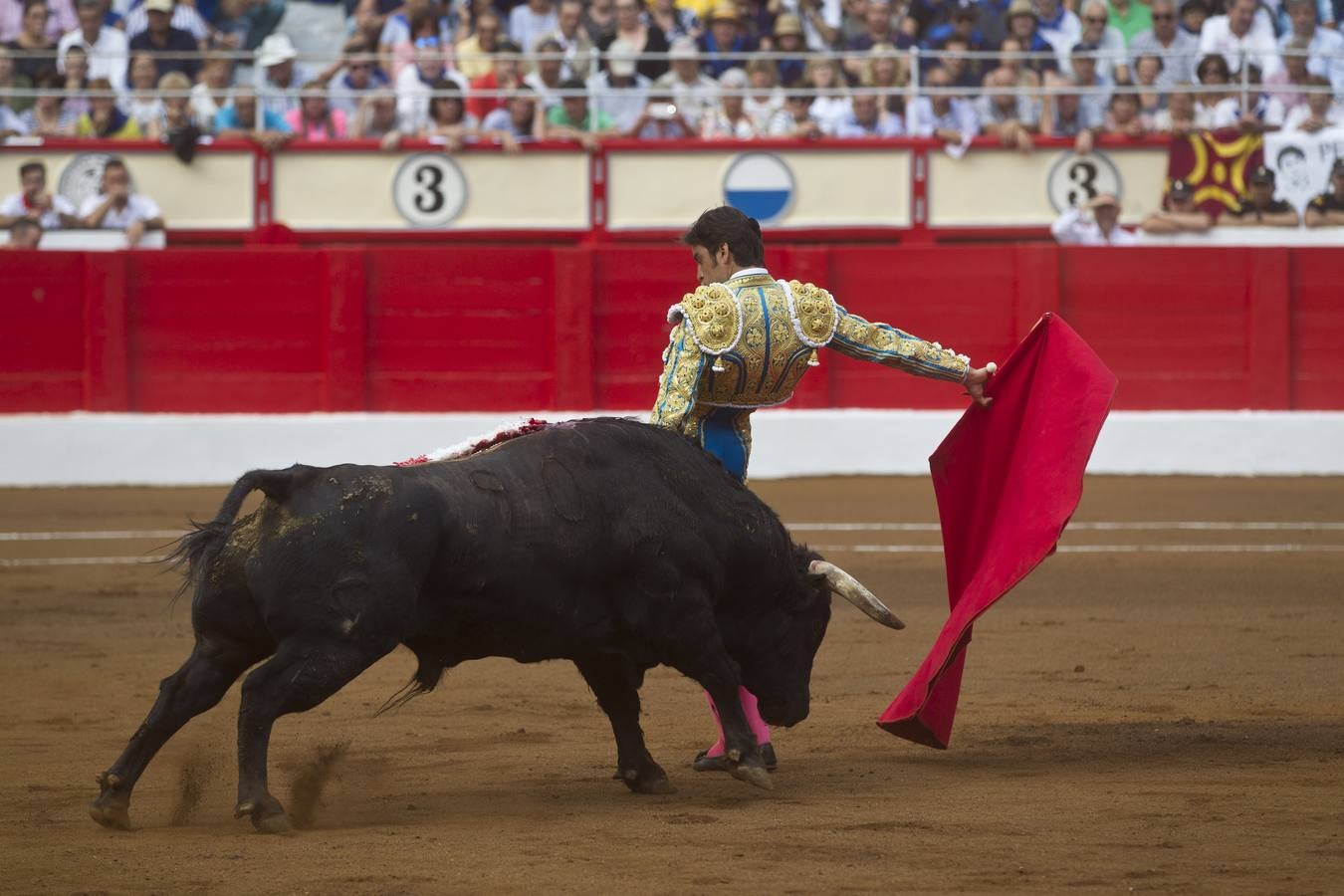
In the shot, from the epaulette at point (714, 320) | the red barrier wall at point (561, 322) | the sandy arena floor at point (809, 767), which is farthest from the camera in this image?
the red barrier wall at point (561, 322)

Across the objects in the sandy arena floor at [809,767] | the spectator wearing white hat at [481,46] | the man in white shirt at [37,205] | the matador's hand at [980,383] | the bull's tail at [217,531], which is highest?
the spectator wearing white hat at [481,46]

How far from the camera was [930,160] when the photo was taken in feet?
38.5

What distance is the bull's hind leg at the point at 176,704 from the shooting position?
3689 mm

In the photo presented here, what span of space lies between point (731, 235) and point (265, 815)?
1.51m

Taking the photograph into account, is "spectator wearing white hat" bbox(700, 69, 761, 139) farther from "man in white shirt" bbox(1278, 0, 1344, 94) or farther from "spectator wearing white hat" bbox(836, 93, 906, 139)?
"man in white shirt" bbox(1278, 0, 1344, 94)

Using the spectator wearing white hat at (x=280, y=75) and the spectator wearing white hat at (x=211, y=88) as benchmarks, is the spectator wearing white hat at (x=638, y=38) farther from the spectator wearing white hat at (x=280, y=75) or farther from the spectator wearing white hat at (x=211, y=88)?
the spectator wearing white hat at (x=211, y=88)

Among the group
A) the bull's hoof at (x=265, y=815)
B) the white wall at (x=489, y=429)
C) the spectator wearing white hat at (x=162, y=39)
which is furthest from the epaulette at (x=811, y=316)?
the spectator wearing white hat at (x=162, y=39)

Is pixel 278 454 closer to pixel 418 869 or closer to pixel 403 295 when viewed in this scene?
pixel 403 295

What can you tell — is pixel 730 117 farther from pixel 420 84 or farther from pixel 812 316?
pixel 812 316

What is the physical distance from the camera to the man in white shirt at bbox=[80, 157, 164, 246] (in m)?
11.4

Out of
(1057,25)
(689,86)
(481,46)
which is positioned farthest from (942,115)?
(481,46)

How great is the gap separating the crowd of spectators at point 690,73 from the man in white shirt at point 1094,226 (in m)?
0.71

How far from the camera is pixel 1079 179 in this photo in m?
11.6

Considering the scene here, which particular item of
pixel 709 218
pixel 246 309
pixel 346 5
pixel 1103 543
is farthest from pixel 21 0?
pixel 709 218
